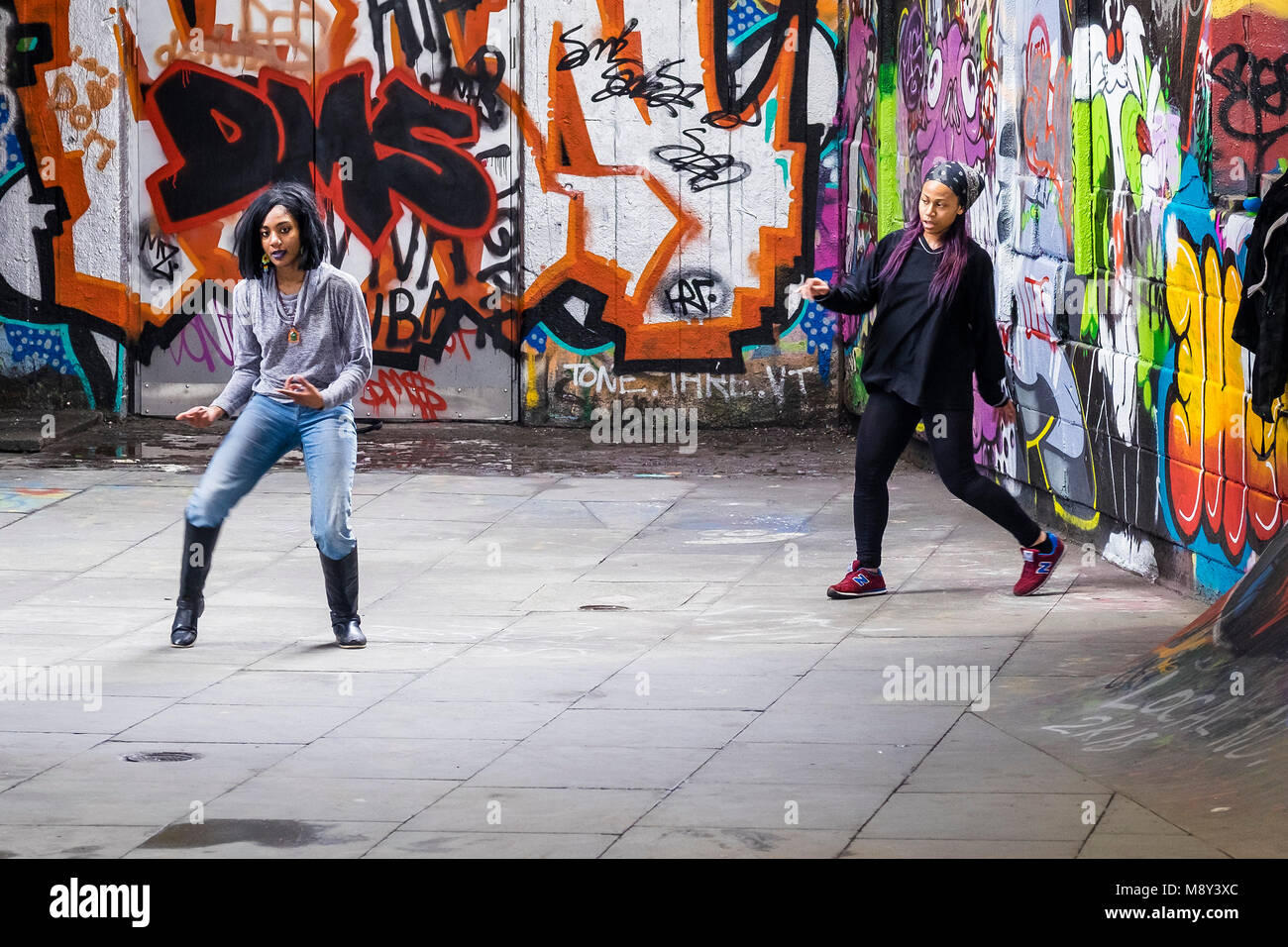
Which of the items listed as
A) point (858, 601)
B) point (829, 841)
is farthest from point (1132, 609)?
point (829, 841)

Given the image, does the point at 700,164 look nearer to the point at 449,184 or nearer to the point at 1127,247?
the point at 449,184

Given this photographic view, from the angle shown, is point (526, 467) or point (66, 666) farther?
point (526, 467)

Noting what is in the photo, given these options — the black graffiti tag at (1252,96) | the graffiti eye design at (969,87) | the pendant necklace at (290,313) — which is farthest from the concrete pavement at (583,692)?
the graffiti eye design at (969,87)

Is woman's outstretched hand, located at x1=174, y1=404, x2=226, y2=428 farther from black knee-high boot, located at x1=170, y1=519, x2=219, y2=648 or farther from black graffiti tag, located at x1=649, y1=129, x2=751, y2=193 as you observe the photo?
black graffiti tag, located at x1=649, y1=129, x2=751, y2=193

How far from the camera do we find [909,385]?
8070 mm

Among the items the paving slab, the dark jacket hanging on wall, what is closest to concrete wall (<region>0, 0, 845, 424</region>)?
the dark jacket hanging on wall

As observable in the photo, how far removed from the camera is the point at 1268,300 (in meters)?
6.86

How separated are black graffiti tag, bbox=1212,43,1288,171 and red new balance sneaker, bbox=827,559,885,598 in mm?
2209

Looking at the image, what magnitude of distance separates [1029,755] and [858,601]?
7.83 ft

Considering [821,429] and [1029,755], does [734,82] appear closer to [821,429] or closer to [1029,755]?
[821,429]

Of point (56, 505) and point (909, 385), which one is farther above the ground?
point (909, 385)

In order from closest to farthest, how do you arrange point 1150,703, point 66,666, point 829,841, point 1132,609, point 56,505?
1. point 829,841
2. point 1150,703
3. point 66,666
4. point 1132,609
5. point 56,505

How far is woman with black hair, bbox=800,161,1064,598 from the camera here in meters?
8.06

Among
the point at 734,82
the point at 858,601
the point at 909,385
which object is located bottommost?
the point at 858,601
